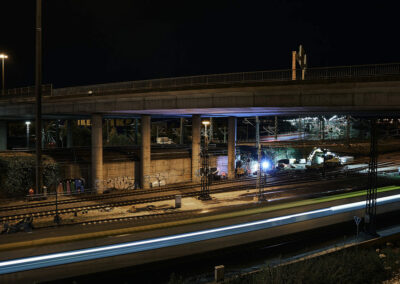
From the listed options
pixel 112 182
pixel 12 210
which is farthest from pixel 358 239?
pixel 112 182

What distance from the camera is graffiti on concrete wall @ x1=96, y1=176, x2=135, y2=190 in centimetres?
2866

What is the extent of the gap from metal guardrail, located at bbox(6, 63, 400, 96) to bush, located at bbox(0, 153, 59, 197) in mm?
7233

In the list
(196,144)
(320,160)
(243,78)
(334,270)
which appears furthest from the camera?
(320,160)

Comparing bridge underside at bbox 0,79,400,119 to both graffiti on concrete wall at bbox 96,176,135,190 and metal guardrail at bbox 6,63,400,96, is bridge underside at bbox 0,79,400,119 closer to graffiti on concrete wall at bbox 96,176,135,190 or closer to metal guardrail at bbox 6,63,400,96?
metal guardrail at bbox 6,63,400,96

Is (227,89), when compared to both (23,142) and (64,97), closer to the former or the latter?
(64,97)

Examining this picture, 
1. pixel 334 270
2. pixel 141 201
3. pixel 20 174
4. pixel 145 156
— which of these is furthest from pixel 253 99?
pixel 20 174

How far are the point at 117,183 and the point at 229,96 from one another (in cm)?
1513

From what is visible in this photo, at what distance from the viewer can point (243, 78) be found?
21.7 m

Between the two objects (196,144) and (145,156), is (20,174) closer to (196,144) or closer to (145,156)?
(145,156)

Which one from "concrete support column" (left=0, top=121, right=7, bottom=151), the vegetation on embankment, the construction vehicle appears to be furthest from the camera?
the construction vehicle

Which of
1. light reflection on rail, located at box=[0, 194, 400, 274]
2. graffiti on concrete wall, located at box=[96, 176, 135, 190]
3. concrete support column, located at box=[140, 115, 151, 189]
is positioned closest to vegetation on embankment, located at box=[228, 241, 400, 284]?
light reflection on rail, located at box=[0, 194, 400, 274]

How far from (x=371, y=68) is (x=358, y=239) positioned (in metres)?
10.0

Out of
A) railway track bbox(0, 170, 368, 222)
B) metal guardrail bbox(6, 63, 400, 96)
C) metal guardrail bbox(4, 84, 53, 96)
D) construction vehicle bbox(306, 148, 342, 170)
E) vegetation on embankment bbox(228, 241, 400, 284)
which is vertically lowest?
railway track bbox(0, 170, 368, 222)

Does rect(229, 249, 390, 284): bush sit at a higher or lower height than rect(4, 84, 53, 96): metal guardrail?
lower
